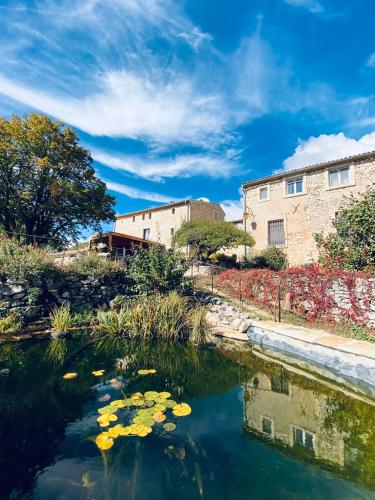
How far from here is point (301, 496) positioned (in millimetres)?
2117

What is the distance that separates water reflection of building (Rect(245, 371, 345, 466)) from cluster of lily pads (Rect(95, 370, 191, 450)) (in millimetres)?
1025

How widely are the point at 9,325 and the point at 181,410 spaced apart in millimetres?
5859

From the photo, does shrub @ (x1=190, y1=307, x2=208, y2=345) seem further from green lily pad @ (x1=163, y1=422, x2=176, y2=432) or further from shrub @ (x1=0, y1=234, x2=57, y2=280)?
shrub @ (x1=0, y1=234, x2=57, y2=280)

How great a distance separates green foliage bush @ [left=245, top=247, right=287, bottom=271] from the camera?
1523 cm

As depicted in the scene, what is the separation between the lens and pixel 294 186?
52.2ft

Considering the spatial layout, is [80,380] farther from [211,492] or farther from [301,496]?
[301,496]

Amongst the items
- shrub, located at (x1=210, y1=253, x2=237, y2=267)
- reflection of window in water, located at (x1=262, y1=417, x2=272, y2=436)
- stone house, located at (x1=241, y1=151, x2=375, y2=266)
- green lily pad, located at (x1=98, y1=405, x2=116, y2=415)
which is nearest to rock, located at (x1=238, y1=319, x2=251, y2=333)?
reflection of window in water, located at (x1=262, y1=417, x2=272, y2=436)

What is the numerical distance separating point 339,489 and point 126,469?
1919 millimetres

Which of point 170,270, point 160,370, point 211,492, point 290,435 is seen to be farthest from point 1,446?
point 170,270

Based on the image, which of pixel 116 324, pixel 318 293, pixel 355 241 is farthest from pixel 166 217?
pixel 318 293

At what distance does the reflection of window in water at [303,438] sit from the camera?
9.32 feet

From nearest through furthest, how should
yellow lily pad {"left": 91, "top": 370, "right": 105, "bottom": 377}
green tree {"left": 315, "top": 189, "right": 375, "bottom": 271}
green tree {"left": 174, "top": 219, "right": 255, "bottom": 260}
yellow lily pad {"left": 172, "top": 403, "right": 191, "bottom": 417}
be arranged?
1. yellow lily pad {"left": 172, "top": 403, "right": 191, "bottom": 417}
2. yellow lily pad {"left": 91, "top": 370, "right": 105, "bottom": 377}
3. green tree {"left": 315, "top": 189, "right": 375, "bottom": 271}
4. green tree {"left": 174, "top": 219, "right": 255, "bottom": 260}

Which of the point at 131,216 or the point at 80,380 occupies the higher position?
the point at 131,216

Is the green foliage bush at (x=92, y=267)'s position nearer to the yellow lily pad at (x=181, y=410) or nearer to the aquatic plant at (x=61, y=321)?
the aquatic plant at (x=61, y=321)
